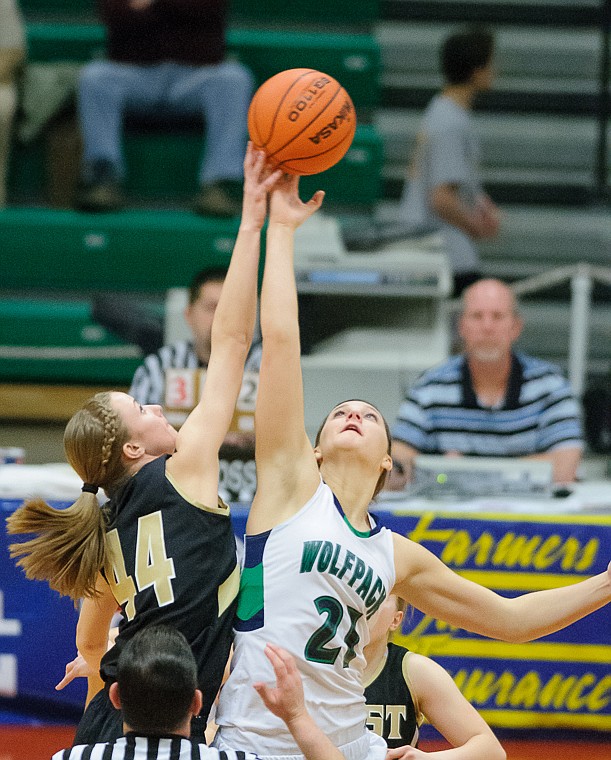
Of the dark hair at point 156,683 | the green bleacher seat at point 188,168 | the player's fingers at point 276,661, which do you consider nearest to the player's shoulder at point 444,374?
the green bleacher seat at point 188,168

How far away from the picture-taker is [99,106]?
7.36 m

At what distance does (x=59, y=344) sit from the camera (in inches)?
284

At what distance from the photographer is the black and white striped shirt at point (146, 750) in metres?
2.54

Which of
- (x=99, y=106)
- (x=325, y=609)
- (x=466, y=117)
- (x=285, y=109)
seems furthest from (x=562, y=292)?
(x=325, y=609)

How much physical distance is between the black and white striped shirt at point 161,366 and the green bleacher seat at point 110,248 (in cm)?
187

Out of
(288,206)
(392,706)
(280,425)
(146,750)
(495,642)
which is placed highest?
(288,206)

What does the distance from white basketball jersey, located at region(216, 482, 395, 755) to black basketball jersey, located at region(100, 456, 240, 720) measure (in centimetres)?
5

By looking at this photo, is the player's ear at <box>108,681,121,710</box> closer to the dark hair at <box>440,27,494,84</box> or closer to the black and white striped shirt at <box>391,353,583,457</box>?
the black and white striped shirt at <box>391,353,583,457</box>

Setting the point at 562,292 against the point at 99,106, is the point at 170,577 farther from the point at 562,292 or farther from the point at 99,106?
the point at 562,292

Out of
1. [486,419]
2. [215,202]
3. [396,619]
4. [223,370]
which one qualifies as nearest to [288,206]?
[223,370]

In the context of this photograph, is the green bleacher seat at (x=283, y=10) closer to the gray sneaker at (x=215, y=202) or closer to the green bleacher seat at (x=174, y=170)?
the green bleacher seat at (x=174, y=170)

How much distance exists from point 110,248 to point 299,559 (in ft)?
16.0

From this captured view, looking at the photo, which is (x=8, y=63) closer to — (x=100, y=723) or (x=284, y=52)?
(x=284, y=52)

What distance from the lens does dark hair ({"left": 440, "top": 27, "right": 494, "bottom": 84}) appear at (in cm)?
684
